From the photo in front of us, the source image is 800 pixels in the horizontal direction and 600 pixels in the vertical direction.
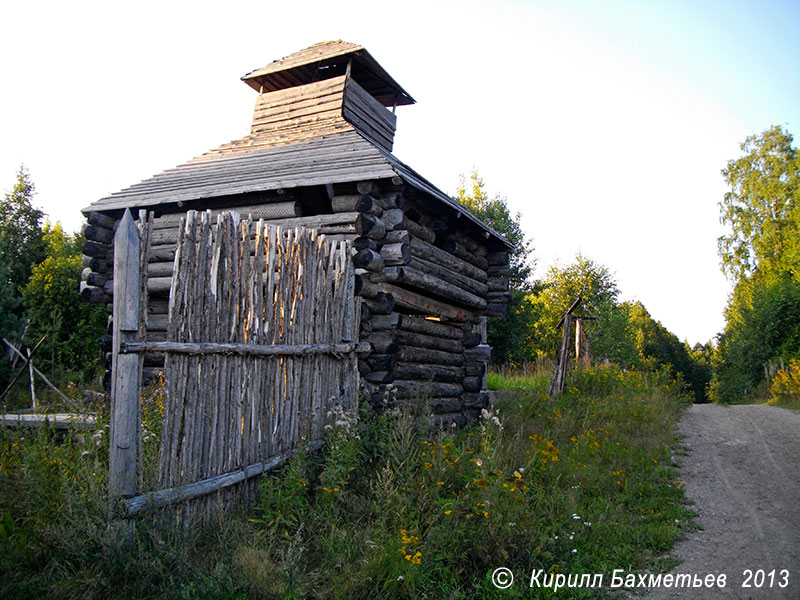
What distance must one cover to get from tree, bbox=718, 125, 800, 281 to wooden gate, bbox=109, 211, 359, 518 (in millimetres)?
23843

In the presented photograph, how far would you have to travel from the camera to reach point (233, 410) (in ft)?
15.7

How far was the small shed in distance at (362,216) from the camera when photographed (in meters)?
7.39

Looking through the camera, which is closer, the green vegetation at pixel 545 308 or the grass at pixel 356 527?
the grass at pixel 356 527

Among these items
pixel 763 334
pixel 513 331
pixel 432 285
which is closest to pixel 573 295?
pixel 513 331

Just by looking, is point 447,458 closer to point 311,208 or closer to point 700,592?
point 700,592

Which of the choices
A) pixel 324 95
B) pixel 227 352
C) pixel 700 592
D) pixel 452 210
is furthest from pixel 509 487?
pixel 324 95

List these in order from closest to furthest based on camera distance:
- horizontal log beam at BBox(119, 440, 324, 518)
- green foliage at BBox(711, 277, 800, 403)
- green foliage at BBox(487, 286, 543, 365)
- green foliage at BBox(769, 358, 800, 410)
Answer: horizontal log beam at BBox(119, 440, 324, 518) → green foliage at BBox(769, 358, 800, 410) → green foliage at BBox(711, 277, 800, 403) → green foliage at BBox(487, 286, 543, 365)

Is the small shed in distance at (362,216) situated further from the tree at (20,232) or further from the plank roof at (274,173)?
the tree at (20,232)

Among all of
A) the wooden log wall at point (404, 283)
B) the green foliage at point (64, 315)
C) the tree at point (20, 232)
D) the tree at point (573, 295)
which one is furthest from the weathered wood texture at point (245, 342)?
the tree at point (573, 295)

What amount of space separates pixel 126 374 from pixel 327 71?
10.1 m

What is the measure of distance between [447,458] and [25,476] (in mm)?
3467

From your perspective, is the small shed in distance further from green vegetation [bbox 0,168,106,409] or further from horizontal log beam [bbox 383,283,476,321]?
green vegetation [bbox 0,168,106,409]

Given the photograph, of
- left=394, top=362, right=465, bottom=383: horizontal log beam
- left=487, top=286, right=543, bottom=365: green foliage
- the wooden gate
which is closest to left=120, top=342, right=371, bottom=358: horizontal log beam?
the wooden gate

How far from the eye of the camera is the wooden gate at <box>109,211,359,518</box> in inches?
155
